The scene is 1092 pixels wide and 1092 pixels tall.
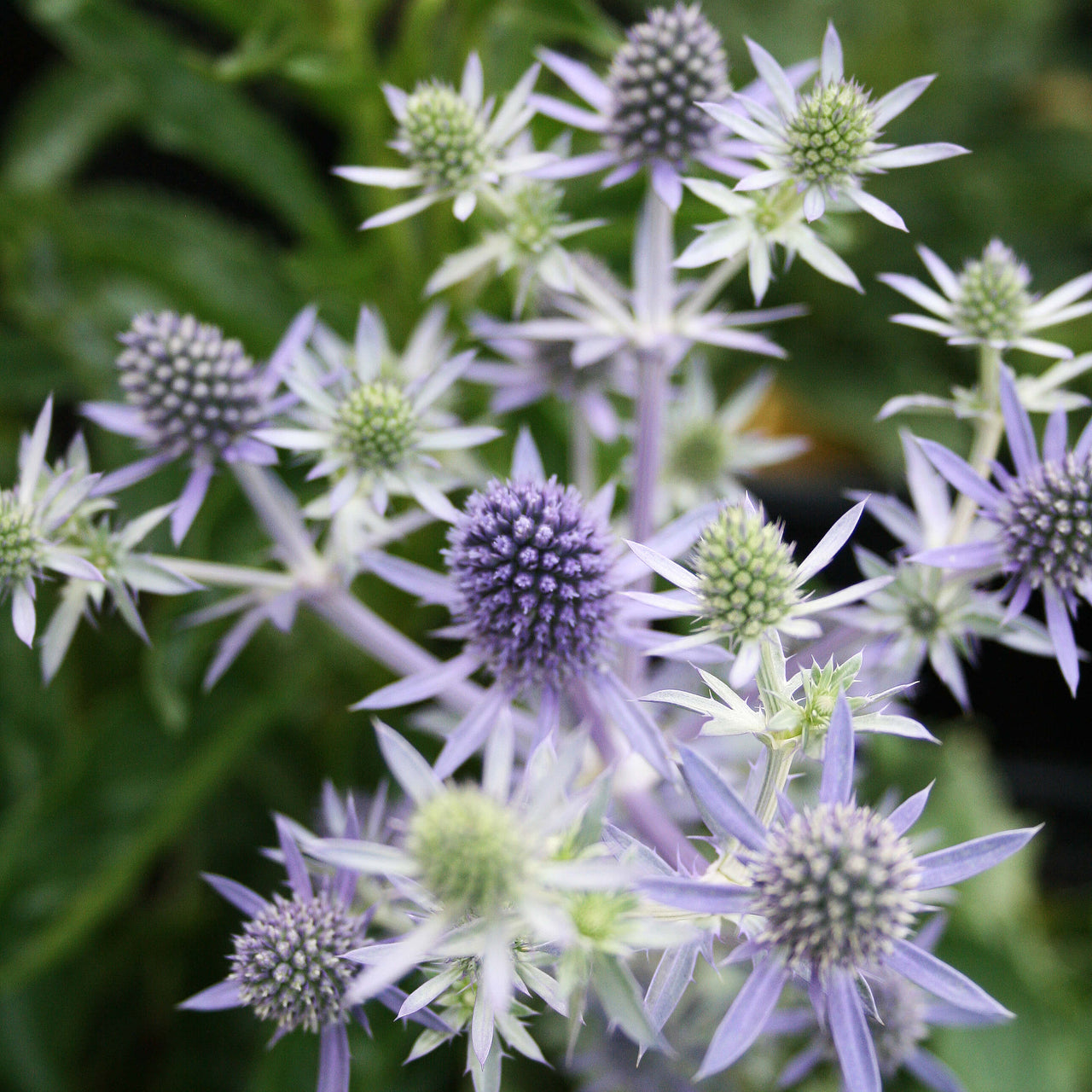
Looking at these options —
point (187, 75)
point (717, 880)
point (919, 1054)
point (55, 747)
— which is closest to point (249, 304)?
point (187, 75)

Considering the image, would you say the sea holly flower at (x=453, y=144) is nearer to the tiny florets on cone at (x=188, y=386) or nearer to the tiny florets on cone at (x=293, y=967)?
the tiny florets on cone at (x=188, y=386)

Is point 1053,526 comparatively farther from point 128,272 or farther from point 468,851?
point 128,272

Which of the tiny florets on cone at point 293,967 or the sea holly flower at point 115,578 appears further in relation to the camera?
the sea holly flower at point 115,578

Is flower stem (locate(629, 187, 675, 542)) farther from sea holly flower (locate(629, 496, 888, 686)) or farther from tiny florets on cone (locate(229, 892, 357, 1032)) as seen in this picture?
tiny florets on cone (locate(229, 892, 357, 1032))

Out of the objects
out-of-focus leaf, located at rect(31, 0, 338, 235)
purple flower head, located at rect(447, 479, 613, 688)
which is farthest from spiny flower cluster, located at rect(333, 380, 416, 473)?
out-of-focus leaf, located at rect(31, 0, 338, 235)

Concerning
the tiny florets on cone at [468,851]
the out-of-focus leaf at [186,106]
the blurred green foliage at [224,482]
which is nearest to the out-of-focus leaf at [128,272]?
the blurred green foliage at [224,482]

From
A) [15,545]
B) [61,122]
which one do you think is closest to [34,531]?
[15,545]

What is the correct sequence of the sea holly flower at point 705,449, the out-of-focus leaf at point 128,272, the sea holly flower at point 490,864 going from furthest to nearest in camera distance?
the out-of-focus leaf at point 128,272 < the sea holly flower at point 705,449 < the sea holly flower at point 490,864
